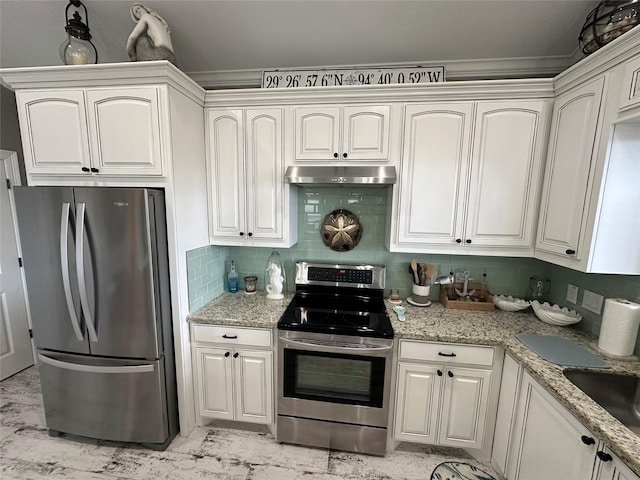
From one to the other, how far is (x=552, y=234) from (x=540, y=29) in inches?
50.7

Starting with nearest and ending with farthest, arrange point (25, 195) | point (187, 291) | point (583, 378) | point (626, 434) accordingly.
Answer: point (626, 434)
point (583, 378)
point (25, 195)
point (187, 291)

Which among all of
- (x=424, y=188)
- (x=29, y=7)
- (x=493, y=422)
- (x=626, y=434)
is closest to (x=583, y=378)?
(x=626, y=434)

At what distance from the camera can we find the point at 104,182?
5.55ft

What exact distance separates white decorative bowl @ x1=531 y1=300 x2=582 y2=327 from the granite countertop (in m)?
0.04

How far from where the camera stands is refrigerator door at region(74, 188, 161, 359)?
156 cm

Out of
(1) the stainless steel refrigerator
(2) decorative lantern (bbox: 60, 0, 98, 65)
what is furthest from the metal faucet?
(2) decorative lantern (bbox: 60, 0, 98, 65)

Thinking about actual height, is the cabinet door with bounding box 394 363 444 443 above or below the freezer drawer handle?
below

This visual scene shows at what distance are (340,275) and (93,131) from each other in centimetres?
192

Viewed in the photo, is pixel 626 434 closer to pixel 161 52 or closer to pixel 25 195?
pixel 161 52

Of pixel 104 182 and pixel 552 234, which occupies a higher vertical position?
pixel 104 182

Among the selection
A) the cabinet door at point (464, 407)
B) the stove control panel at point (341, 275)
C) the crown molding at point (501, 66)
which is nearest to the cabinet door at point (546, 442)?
the cabinet door at point (464, 407)

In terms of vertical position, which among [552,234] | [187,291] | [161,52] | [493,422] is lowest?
[493,422]

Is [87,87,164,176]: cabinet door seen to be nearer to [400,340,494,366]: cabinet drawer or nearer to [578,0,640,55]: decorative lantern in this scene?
[400,340,494,366]: cabinet drawer

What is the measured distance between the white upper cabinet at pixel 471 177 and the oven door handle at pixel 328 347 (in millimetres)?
761
